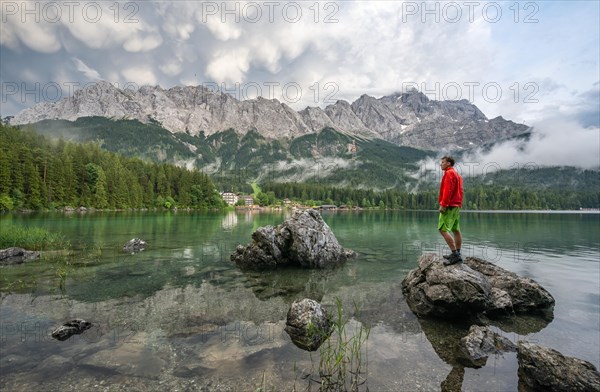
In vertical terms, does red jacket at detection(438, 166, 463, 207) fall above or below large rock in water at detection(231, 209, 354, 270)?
above

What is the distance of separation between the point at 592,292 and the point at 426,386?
63.6 ft

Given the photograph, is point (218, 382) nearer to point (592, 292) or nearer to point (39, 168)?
point (592, 292)

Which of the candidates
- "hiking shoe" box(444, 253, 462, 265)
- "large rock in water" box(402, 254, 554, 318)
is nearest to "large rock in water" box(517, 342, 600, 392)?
"large rock in water" box(402, 254, 554, 318)

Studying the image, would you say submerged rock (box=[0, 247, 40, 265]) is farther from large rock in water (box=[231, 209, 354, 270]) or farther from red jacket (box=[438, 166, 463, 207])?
red jacket (box=[438, 166, 463, 207])

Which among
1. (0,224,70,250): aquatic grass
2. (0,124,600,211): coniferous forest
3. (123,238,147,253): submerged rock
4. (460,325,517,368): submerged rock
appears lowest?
(460,325,517,368): submerged rock

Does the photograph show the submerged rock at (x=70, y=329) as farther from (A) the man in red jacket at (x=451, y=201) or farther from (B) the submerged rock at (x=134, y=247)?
(B) the submerged rock at (x=134, y=247)

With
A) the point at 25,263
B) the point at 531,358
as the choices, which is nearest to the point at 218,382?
the point at 531,358

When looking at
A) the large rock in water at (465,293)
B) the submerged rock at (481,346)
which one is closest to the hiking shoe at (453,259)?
the large rock in water at (465,293)

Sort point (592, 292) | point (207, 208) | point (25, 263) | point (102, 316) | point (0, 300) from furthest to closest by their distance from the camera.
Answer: point (207, 208), point (25, 263), point (592, 292), point (0, 300), point (102, 316)

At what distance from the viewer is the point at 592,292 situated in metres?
20.3

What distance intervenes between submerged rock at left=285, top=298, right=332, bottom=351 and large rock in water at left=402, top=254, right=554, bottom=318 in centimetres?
562

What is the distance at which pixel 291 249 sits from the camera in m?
27.2

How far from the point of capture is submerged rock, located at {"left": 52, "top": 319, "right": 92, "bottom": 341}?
36.6 ft

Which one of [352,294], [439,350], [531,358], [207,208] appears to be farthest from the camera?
[207,208]
